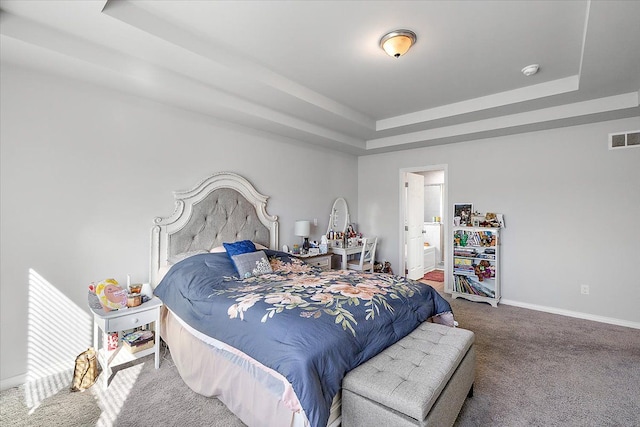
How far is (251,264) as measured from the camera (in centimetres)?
288

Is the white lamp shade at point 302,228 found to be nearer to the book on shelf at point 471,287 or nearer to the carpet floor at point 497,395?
the carpet floor at point 497,395

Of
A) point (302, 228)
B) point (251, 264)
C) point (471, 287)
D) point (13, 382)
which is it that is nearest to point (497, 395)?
point (251, 264)

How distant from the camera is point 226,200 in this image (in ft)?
11.3

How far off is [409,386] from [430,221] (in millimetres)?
6327

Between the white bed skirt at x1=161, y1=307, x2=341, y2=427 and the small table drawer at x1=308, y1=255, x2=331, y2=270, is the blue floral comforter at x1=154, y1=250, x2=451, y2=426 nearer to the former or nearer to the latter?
the white bed skirt at x1=161, y1=307, x2=341, y2=427

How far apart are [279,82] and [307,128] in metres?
1.07

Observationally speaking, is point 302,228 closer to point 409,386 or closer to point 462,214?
point 462,214

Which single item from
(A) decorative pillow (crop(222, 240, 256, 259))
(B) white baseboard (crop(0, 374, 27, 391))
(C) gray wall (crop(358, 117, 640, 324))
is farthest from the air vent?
(B) white baseboard (crop(0, 374, 27, 391))

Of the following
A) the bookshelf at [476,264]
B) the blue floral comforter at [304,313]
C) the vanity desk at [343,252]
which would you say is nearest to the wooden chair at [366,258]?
the vanity desk at [343,252]

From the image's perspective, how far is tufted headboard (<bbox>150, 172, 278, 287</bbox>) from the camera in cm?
297

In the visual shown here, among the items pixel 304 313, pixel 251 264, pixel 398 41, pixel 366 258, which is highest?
pixel 398 41

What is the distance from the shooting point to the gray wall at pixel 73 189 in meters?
2.22

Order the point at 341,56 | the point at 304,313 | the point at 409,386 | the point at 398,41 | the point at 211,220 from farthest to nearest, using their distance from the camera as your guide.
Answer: the point at 211,220 → the point at 341,56 → the point at 398,41 → the point at 304,313 → the point at 409,386

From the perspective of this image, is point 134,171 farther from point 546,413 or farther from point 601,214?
point 601,214
